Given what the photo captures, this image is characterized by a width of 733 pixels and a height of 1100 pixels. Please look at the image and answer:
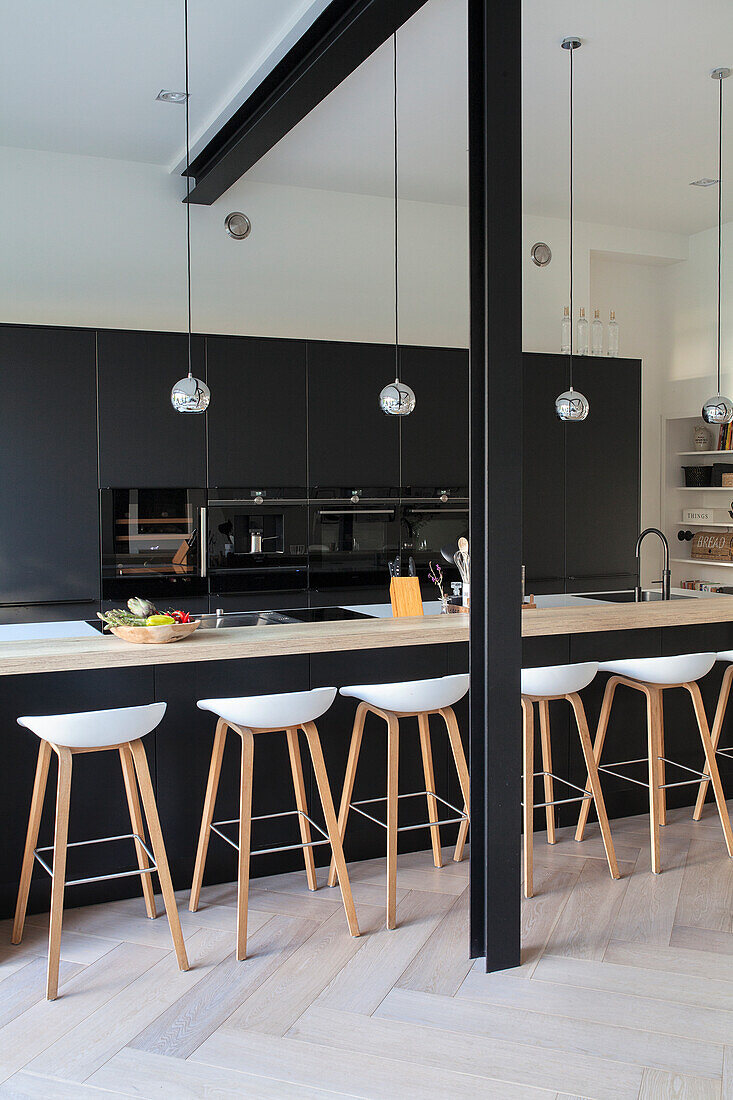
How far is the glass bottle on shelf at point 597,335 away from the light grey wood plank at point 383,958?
4.29 m

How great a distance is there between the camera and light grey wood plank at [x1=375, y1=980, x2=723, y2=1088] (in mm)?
2389

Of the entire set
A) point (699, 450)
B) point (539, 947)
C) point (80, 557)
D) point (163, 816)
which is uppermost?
point (699, 450)

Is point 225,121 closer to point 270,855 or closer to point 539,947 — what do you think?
point 270,855

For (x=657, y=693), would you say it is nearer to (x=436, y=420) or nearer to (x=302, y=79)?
(x=436, y=420)

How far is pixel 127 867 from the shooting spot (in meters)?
3.28

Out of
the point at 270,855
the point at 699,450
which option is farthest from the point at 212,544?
the point at 699,450

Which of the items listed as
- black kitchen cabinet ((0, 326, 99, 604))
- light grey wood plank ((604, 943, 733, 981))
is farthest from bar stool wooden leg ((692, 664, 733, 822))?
black kitchen cabinet ((0, 326, 99, 604))

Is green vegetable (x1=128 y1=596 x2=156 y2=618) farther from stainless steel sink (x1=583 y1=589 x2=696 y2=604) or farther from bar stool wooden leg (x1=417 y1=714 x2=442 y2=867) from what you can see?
stainless steel sink (x1=583 y1=589 x2=696 y2=604)

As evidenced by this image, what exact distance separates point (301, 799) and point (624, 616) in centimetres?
153

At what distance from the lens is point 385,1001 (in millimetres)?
2648

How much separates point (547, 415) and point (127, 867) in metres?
3.99

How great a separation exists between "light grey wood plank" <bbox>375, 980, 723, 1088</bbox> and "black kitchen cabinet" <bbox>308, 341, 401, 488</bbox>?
327 cm

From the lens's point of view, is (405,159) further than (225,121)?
Yes

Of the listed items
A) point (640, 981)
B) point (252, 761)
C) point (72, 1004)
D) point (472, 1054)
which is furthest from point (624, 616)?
point (72, 1004)
